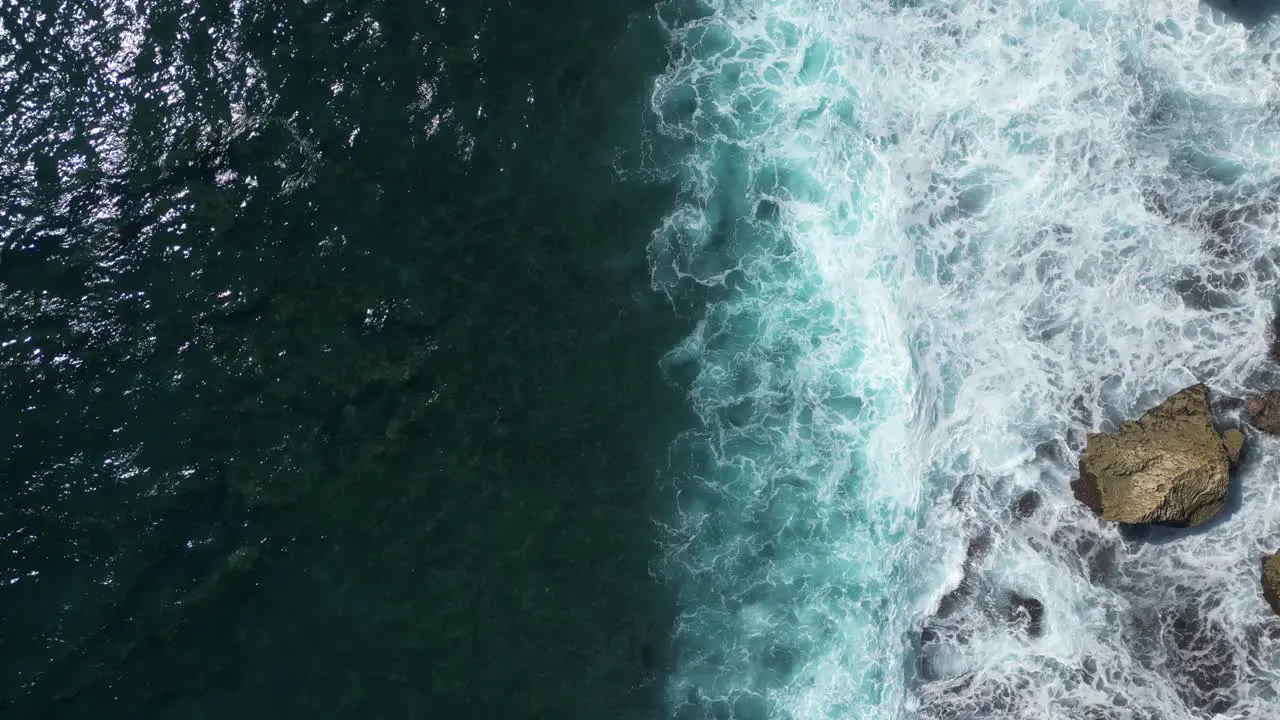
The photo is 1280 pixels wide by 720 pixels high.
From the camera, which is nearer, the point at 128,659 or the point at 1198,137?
the point at 128,659

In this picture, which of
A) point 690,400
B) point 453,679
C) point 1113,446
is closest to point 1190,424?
point 1113,446

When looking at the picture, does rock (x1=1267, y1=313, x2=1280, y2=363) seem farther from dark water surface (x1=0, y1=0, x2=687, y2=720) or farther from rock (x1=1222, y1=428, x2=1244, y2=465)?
dark water surface (x1=0, y1=0, x2=687, y2=720)

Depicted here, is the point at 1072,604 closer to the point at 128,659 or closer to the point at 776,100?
the point at 776,100

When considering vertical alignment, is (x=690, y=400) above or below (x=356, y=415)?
below

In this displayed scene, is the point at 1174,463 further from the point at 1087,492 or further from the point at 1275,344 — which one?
the point at 1275,344

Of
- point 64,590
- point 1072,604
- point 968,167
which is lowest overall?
point 1072,604

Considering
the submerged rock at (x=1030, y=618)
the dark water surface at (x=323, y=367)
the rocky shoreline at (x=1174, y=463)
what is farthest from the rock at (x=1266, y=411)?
the dark water surface at (x=323, y=367)

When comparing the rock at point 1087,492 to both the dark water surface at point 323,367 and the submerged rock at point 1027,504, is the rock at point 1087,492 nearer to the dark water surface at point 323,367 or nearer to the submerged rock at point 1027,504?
the submerged rock at point 1027,504
